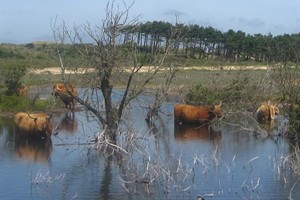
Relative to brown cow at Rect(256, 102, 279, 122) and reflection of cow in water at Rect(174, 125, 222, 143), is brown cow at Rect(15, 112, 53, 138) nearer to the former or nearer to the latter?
reflection of cow in water at Rect(174, 125, 222, 143)

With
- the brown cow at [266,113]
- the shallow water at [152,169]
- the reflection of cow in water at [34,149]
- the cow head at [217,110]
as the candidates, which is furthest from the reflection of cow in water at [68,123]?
the brown cow at [266,113]

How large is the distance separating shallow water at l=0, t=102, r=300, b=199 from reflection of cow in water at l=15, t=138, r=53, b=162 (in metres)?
0.03

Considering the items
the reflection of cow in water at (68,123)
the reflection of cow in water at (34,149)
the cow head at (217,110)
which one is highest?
the cow head at (217,110)

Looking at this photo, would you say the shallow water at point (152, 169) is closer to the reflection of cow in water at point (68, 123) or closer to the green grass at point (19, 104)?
the reflection of cow in water at point (68, 123)

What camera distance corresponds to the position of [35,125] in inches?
1040

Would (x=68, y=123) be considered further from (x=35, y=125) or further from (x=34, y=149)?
(x=34, y=149)

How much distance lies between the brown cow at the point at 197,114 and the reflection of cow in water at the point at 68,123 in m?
4.90

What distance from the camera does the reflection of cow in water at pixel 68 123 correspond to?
1172 inches

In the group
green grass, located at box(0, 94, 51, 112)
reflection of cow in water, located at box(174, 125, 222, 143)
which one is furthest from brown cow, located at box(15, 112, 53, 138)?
green grass, located at box(0, 94, 51, 112)

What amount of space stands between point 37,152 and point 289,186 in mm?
9484

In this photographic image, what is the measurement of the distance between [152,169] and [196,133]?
11626mm

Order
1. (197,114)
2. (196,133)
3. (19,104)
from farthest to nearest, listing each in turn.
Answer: (19,104) < (197,114) < (196,133)

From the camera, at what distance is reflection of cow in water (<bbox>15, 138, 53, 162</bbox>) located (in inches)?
891

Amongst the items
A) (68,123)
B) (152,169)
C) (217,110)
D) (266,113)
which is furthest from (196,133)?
(152,169)
